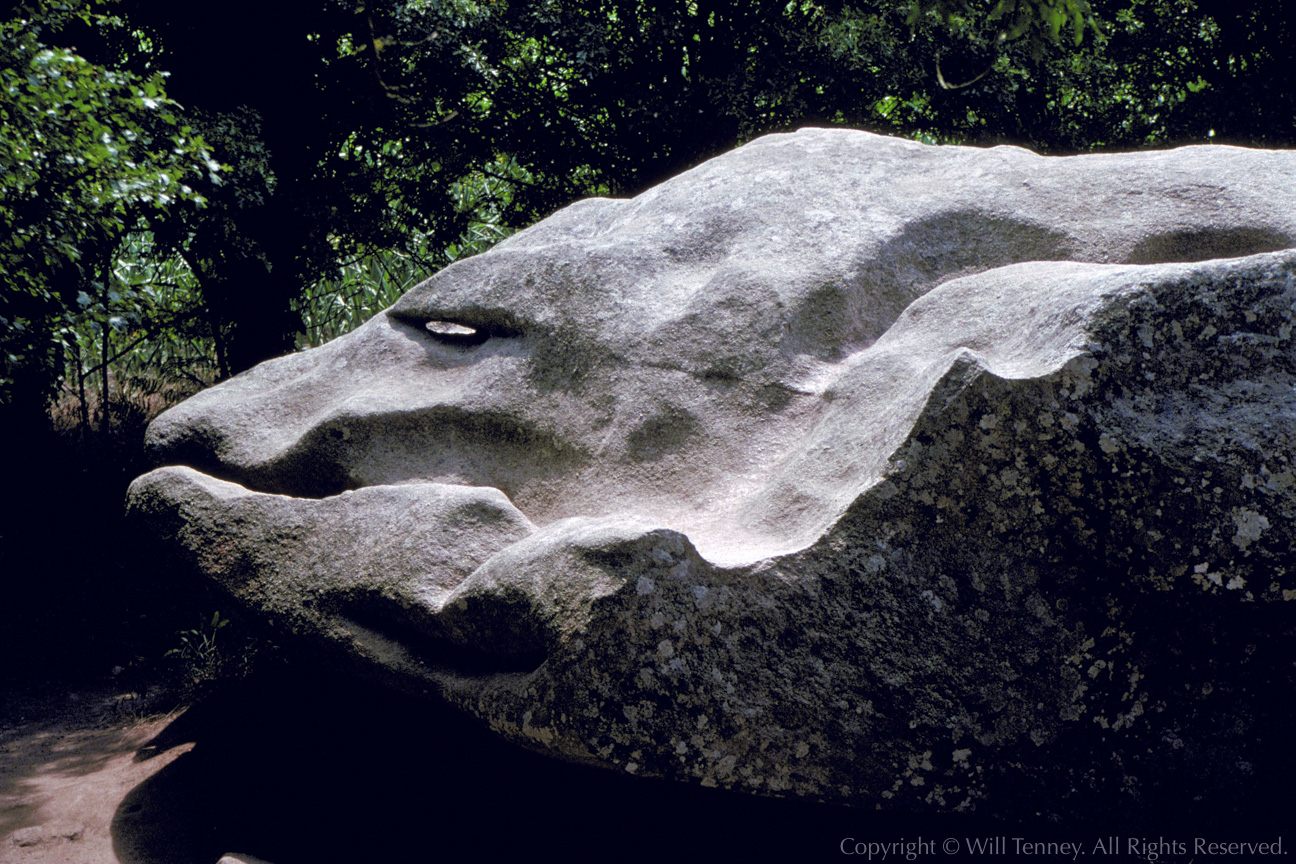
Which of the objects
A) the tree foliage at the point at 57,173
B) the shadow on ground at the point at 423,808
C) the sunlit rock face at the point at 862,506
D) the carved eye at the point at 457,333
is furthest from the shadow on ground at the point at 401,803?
the tree foliage at the point at 57,173

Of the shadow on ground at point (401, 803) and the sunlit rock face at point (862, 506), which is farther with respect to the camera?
the shadow on ground at point (401, 803)

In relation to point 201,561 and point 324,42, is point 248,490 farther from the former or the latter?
point 324,42

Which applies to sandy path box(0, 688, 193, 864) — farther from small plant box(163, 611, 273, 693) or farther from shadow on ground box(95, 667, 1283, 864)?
small plant box(163, 611, 273, 693)

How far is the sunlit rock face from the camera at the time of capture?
7.81ft

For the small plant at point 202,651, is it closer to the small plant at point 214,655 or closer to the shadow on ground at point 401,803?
the small plant at point 214,655

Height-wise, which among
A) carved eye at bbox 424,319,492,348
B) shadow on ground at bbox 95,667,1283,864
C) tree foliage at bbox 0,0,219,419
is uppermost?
tree foliage at bbox 0,0,219,419

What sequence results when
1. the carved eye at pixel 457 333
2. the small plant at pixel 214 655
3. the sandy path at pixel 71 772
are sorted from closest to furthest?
the sandy path at pixel 71 772
the carved eye at pixel 457 333
the small plant at pixel 214 655

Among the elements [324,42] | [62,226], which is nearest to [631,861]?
[62,226]

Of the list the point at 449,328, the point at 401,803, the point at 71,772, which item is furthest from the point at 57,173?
the point at 401,803

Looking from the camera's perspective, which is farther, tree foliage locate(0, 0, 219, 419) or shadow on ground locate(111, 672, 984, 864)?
tree foliage locate(0, 0, 219, 419)

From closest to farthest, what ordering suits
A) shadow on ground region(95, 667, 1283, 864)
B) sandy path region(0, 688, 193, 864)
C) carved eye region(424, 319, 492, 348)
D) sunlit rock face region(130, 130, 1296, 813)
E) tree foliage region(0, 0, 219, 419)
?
sunlit rock face region(130, 130, 1296, 813) < shadow on ground region(95, 667, 1283, 864) < sandy path region(0, 688, 193, 864) < carved eye region(424, 319, 492, 348) < tree foliage region(0, 0, 219, 419)

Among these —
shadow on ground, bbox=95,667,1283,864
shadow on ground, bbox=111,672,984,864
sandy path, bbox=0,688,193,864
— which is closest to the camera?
shadow on ground, bbox=95,667,1283,864

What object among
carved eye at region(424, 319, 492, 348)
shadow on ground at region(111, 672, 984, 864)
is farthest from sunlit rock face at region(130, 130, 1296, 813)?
shadow on ground at region(111, 672, 984, 864)

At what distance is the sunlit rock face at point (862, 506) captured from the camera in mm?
2381
